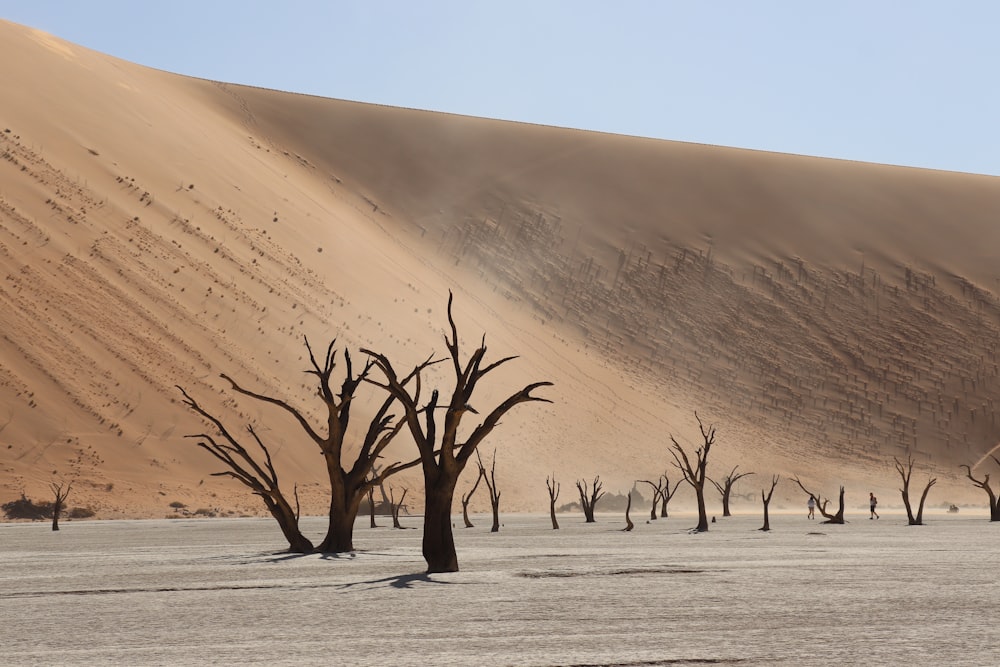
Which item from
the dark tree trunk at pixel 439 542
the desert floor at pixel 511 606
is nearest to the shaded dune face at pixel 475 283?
the desert floor at pixel 511 606

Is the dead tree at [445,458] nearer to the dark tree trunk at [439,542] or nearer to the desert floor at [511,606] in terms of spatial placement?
the dark tree trunk at [439,542]

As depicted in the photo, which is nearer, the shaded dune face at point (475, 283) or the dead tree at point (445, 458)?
the dead tree at point (445, 458)

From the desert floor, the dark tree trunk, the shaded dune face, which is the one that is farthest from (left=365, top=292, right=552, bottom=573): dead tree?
the shaded dune face

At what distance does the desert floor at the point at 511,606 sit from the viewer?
10.6 meters

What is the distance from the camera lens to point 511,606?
14523 millimetres

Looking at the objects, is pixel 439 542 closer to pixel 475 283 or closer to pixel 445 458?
pixel 445 458

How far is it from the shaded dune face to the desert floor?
102 ft

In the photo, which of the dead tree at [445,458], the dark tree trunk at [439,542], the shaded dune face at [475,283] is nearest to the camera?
the dead tree at [445,458]

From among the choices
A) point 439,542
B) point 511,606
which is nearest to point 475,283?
point 439,542

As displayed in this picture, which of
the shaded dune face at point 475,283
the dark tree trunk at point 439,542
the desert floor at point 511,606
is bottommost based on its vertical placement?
the desert floor at point 511,606

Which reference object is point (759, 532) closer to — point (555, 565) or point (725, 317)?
point (555, 565)

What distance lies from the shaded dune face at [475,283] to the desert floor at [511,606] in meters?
31.1

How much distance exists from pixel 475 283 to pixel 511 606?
73.4 meters

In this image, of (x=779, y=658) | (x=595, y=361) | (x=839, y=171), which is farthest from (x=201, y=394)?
(x=839, y=171)
